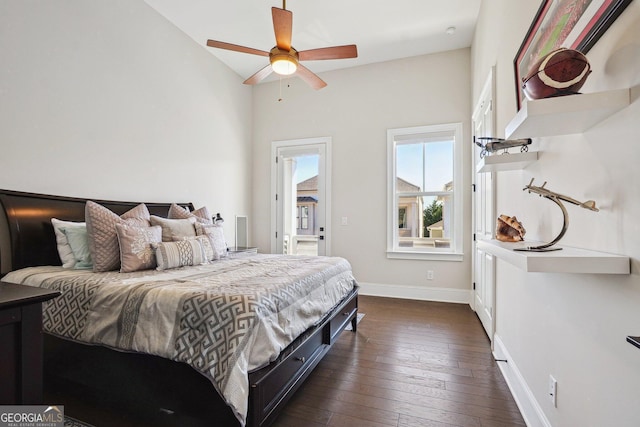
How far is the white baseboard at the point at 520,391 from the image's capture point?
1.59 m

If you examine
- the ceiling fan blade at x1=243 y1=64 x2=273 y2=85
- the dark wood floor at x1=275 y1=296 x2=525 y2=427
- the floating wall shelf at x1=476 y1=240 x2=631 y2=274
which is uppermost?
the ceiling fan blade at x1=243 y1=64 x2=273 y2=85

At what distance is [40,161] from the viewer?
2.43 metres

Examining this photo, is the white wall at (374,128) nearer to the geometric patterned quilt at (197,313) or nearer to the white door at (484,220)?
the white door at (484,220)

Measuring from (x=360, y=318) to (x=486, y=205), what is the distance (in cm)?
180

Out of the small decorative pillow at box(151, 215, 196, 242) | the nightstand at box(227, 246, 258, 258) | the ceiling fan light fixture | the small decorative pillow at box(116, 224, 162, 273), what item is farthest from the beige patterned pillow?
the ceiling fan light fixture

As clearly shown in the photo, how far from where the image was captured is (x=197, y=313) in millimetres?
1484

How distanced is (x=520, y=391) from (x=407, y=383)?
0.67 m

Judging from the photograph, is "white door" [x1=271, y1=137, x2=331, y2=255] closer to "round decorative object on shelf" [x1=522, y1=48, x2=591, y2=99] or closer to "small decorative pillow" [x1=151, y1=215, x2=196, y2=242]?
"small decorative pillow" [x1=151, y1=215, x2=196, y2=242]

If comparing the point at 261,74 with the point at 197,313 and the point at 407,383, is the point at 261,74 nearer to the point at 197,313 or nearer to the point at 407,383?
the point at 197,313

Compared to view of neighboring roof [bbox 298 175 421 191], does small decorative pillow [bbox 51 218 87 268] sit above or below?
below

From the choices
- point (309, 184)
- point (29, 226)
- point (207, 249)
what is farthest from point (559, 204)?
point (309, 184)

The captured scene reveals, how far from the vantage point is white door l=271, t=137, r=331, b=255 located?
191 inches

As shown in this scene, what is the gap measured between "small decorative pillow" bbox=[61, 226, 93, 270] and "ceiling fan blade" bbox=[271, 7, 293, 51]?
216cm

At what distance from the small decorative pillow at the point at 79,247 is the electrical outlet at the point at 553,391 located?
9.88 feet
